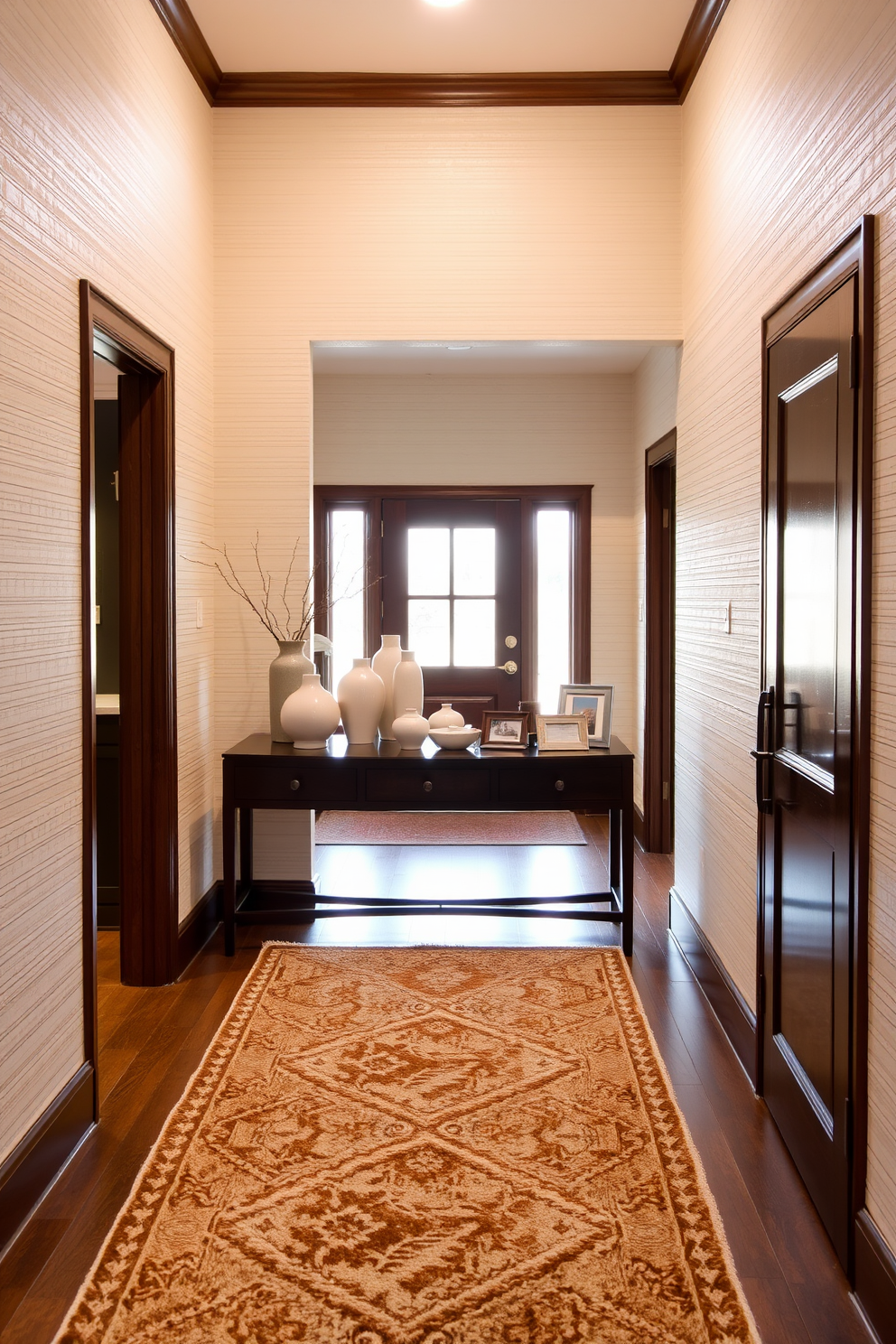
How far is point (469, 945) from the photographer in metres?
3.88

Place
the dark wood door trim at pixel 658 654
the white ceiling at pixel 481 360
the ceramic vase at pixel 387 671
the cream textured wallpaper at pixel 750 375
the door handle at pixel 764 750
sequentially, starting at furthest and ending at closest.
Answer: the white ceiling at pixel 481 360 → the dark wood door trim at pixel 658 654 → the ceramic vase at pixel 387 671 → the door handle at pixel 764 750 → the cream textured wallpaper at pixel 750 375

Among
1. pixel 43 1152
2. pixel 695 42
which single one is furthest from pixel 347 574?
pixel 43 1152

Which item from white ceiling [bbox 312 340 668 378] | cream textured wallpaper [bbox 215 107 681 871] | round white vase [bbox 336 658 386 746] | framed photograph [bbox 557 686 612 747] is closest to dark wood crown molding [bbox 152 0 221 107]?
cream textured wallpaper [bbox 215 107 681 871]

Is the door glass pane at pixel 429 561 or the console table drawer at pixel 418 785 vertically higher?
the door glass pane at pixel 429 561

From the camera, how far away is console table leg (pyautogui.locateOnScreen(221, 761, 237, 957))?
12.2 ft

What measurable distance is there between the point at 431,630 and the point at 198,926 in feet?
9.90

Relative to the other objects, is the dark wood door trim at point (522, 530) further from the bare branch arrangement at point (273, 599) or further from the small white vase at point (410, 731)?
the small white vase at point (410, 731)

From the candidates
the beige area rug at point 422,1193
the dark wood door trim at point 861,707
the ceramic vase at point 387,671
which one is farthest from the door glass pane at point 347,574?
the dark wood door trim at point 861,707

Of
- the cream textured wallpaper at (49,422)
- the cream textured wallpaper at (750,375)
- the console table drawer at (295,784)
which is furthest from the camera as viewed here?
the console table drawer at (295,784)

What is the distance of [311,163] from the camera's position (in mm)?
3998

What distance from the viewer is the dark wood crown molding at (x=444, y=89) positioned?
392 cm

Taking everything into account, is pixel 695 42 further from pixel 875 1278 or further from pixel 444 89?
pixel 875 1278

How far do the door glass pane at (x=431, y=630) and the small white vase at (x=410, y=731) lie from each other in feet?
8.66

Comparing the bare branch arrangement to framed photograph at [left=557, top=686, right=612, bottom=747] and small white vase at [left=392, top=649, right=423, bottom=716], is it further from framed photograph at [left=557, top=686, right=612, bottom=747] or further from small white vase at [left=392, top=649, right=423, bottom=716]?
framed photograph at [left=557, top=686, right=612, bottom=747]
